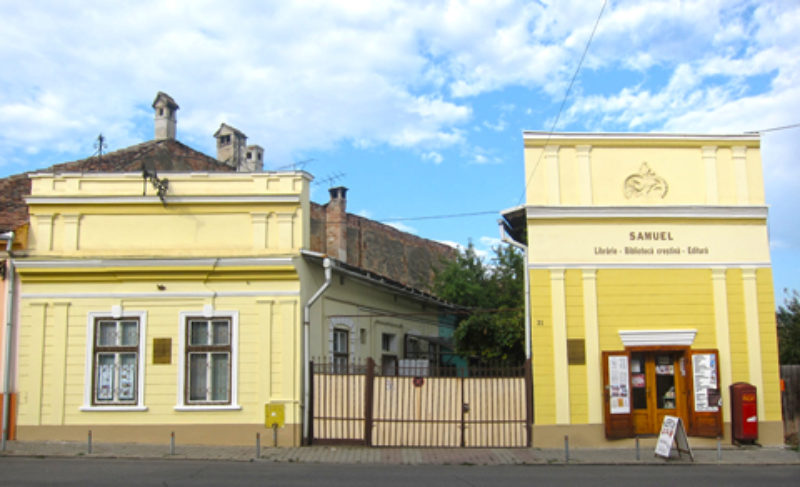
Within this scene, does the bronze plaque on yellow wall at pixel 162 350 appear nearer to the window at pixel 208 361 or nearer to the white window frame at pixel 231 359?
the white window frame at pixel 231 359

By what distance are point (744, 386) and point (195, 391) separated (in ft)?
35.3

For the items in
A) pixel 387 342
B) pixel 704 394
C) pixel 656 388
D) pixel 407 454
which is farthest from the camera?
pixel 387 342

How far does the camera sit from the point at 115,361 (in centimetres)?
1566

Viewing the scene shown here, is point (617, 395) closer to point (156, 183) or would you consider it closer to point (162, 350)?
point (162, 350)

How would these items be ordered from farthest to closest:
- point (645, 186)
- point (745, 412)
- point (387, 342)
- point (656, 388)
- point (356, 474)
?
point (387, 342)
point (645, 186)
point (656, 388)
point (745, 412)
point (356, 474)

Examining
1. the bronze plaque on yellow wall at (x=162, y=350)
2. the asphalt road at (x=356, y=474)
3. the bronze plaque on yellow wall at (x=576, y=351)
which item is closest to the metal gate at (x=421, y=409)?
the bronze plaque on yellow wall at (x=576, y=351)

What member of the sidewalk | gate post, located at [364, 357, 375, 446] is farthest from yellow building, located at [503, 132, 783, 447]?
gate post, located at [364, 357, 375, 446]

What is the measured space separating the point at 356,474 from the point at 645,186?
28.2 ft

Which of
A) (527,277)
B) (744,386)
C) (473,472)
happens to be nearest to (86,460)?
(473,472)

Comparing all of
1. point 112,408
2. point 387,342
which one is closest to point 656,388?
point 387,342

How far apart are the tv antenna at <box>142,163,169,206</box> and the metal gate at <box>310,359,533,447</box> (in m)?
4.75

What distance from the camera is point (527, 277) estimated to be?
16.0 meters

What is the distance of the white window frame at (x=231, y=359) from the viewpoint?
1536 cm

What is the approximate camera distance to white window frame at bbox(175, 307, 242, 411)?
1536cm
